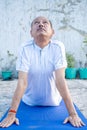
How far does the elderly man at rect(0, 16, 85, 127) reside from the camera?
2.25 m

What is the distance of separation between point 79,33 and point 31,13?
1.26 metres

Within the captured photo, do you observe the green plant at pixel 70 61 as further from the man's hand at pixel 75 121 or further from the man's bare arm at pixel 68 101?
the man's hand at pixel 75 121

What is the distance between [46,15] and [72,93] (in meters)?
2.43

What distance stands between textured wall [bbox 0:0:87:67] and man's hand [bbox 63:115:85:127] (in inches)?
172

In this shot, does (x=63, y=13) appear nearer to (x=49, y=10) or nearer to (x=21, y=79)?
(x=49, y=10)

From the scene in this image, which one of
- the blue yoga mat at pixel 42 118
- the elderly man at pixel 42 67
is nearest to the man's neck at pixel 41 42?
the elderly man at pixel 42 67

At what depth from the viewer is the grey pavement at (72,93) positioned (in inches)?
150

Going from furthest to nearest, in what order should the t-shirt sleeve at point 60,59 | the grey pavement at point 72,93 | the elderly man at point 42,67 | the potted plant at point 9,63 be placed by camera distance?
the potted plant at point 9,63
the grey pavement at point 72,93
the t-shirt sleeve at point 60,59
the elderly man at point 42,67

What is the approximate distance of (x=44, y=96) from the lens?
270cm

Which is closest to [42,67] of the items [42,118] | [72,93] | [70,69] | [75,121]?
[42,118]

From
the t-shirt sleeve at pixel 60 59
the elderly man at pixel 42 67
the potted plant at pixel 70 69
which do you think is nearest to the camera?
the elderly man at pixel 42 67

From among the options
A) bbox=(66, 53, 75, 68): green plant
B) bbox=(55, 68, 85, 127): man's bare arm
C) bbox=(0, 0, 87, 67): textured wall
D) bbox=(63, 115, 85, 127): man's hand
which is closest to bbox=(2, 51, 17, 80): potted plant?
bbox=(0, 0, 87, 67): textured wall

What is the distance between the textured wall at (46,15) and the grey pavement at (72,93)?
1003mm

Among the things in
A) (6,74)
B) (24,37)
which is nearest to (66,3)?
(24,37)
